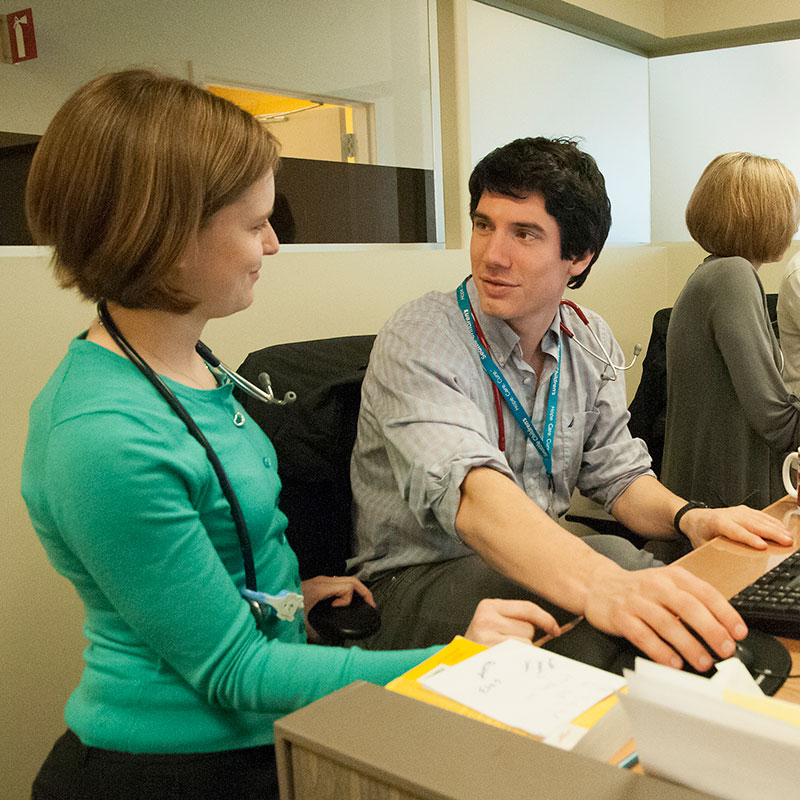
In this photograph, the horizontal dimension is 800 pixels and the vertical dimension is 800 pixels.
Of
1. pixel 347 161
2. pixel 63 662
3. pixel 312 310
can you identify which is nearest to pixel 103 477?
pixel 63 662

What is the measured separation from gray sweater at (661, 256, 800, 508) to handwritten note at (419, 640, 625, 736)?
1.67 metres

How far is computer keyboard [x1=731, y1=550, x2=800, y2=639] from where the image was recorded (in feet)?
3.12

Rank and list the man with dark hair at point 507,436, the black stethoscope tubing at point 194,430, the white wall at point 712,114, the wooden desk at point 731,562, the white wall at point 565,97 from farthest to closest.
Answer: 1. the white wall at point 712,114
2. the white wall at point 565,97
3. the man with dark hair at point 507,436
4. the wooden desk at point 731,562
5. the black stethoscope tubing at point 194,430

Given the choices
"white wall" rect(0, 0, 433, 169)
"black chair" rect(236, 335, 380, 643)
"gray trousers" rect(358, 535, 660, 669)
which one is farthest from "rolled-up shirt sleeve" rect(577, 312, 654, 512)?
"white wall" rect(0, 0, 433, 169)

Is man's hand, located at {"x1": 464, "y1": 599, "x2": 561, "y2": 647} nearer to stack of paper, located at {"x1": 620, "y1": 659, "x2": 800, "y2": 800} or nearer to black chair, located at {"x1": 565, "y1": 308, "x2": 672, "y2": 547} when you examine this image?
stack of paper, located at {"x1": 620, "y1": 659, "x2": 800, "y2": 800}

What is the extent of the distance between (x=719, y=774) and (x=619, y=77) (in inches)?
138

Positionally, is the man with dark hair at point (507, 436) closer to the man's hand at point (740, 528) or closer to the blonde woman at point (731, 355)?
the man's hand at point (740, 528)

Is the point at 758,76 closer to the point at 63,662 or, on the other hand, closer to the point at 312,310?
the point at 312,310

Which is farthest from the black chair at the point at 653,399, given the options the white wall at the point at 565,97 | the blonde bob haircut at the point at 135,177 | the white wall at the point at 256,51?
the blonde bob haircut at the point at 135,177

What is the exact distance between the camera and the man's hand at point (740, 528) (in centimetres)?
130

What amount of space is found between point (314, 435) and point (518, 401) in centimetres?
37

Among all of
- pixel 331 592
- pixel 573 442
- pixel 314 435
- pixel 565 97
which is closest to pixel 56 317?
pixel 314 435

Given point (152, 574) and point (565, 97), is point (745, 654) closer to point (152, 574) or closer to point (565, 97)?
point (152, 574)

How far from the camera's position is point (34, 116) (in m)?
1.66
